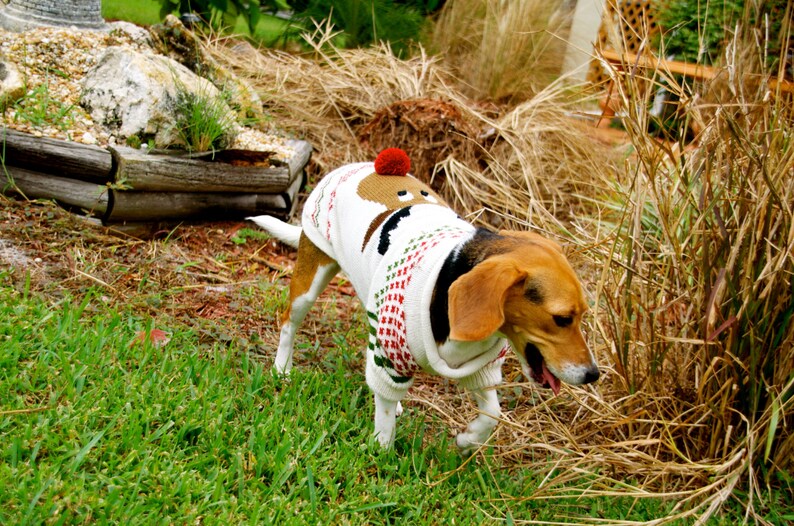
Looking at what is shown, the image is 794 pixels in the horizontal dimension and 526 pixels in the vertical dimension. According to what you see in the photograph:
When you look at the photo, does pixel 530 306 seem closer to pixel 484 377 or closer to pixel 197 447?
pixel 484 377

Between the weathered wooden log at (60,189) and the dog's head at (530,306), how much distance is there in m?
3.09

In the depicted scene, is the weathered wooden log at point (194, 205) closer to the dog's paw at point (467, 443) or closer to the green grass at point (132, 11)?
the dog's paw at point (467, 443)

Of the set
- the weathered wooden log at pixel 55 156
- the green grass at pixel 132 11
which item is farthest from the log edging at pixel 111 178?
the green grass at pixel 132 11

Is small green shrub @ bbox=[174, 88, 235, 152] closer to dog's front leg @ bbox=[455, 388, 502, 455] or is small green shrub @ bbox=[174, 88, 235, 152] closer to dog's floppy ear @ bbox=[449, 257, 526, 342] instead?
dog's front leg @ bbox=[455, 388, 502, 455]

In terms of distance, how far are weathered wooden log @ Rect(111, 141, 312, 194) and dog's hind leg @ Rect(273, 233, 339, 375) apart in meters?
1.49

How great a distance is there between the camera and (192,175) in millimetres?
5410

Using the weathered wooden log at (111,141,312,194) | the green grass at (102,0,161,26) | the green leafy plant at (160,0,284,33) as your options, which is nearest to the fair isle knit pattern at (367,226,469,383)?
the weathered wooden log at (111,141,312,194)

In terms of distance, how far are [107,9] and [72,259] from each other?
7702 mm

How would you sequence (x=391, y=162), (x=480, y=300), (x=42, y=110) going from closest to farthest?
(x=480, y=300)
(x=391, y=162)
(x=42, y=110)

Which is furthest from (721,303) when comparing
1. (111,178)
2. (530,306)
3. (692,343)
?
(111,178)

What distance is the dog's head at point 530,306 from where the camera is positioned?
289cm

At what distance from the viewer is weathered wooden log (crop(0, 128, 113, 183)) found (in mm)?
5016

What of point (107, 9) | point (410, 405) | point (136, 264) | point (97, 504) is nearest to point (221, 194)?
point (136, 264)

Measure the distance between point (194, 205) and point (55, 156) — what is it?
3.15ft
